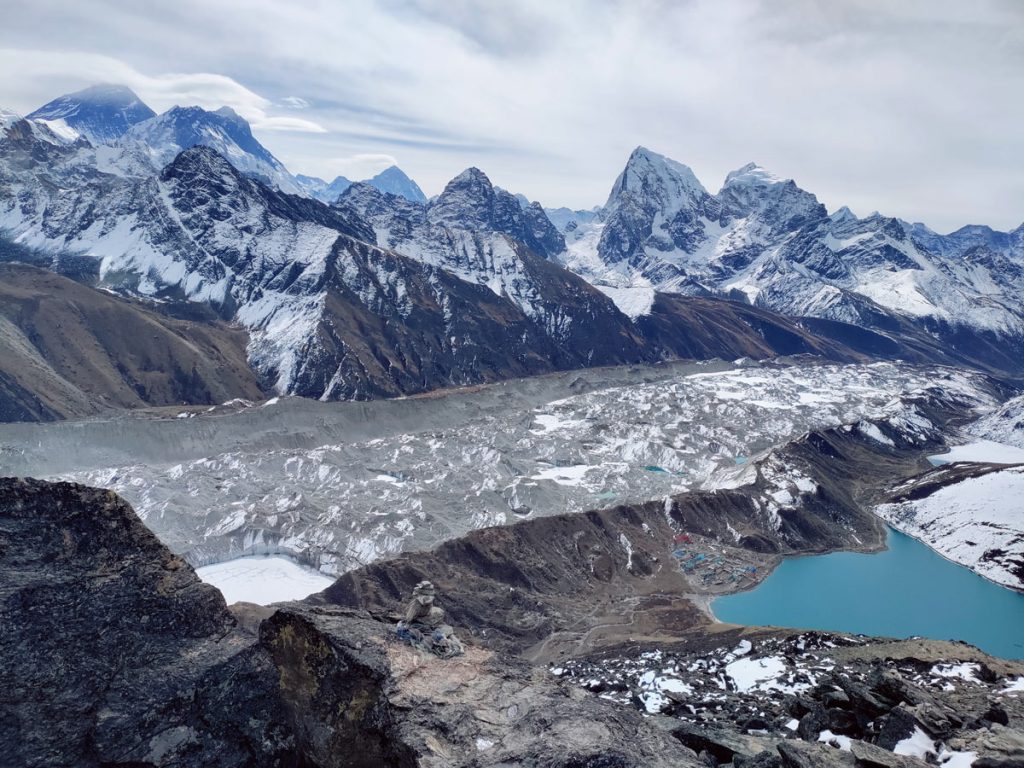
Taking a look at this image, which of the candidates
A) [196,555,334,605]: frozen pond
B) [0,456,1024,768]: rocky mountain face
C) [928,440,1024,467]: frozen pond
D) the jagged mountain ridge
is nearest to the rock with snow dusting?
[0,456,1024,768]: rocky mountain face

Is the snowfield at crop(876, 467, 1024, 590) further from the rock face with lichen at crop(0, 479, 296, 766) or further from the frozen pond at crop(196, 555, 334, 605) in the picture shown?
the rock face with lichen at crop(0, 479, 296, 766)

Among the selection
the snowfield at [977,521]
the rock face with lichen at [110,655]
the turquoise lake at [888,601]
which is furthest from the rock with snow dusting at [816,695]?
the snowfield at [977,521]

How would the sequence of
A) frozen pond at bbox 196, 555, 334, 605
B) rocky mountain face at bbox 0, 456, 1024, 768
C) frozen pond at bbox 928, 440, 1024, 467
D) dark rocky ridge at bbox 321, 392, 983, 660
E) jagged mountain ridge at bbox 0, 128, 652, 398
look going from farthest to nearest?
jagged mountain ridge at bbox 0, 128, 652, 398 → frozen pond at bbox 928, 440, 1024, 467 → frozen pond at bbox 196, 555, 334, 605 → dark rocky ridge at bbox 321, 392, 983, 660 → rocky mountain face at bbox 0, 456, 1024, 768

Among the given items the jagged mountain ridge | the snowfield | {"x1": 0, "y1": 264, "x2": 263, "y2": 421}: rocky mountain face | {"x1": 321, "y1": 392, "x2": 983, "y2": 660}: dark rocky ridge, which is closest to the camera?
{"x1": 321, "y1": 392, "x2": 983, "y2": 660}: dark rocky ridge

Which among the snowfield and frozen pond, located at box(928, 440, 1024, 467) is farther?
frozen pond, located at box(928, 440, 1024, 467)

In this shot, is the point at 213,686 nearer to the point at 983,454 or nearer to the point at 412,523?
the point at 412,523

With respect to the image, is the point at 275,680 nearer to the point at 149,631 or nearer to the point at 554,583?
the point at 149,631

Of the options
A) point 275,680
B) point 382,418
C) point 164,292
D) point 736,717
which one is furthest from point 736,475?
point 164,292
